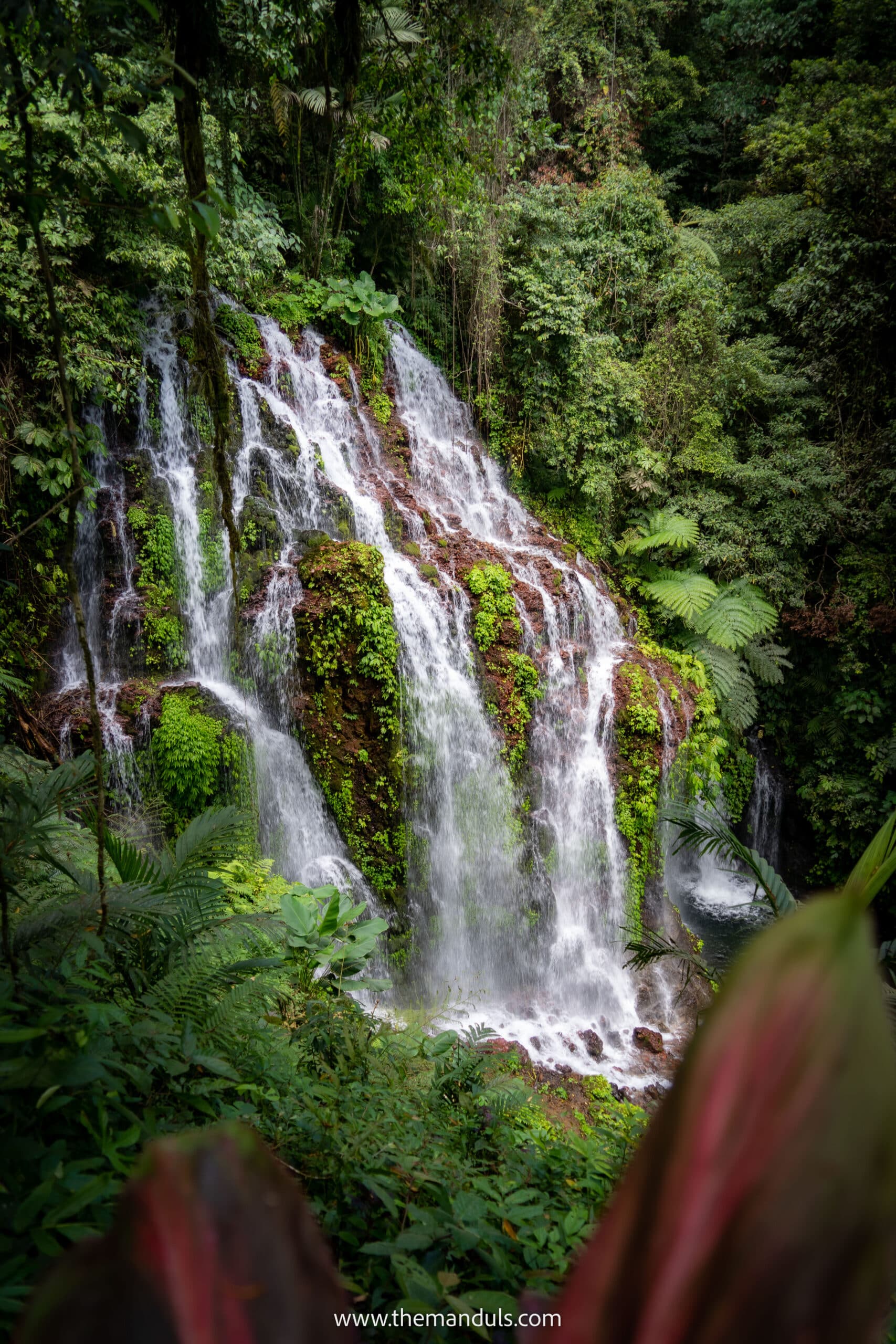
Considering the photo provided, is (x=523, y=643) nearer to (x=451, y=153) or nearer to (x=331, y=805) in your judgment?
(x=331, y=805)

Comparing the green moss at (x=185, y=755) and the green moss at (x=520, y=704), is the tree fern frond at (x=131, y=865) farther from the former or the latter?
the green moss at (x=520, y=704)

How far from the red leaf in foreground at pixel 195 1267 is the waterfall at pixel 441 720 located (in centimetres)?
617

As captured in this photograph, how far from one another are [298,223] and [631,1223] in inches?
475

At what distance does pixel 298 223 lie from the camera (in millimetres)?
10023

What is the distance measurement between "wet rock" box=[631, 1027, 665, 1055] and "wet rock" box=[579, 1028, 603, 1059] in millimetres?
364

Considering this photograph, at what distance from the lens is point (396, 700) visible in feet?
21.9

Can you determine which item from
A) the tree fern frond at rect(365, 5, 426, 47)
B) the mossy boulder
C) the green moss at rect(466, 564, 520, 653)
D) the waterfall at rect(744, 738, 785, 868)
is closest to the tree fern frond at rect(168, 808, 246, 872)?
the mossy boulder

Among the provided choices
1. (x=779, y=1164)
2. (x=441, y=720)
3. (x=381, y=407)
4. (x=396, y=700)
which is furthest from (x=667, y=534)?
(x=779, y=1164)

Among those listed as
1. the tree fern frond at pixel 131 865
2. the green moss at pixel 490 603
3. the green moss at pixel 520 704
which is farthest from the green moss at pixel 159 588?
the tree fern frond at pixel 131 865

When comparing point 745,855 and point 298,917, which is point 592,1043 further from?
point 298,917

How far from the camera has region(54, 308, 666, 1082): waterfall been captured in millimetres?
6590

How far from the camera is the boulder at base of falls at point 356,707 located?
21.6 ft

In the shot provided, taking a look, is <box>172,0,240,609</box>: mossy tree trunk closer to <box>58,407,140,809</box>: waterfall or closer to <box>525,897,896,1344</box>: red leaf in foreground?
<box>525,897,896,1344</box>: red leaf in foreground

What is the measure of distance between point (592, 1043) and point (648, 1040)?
2.00 feet
